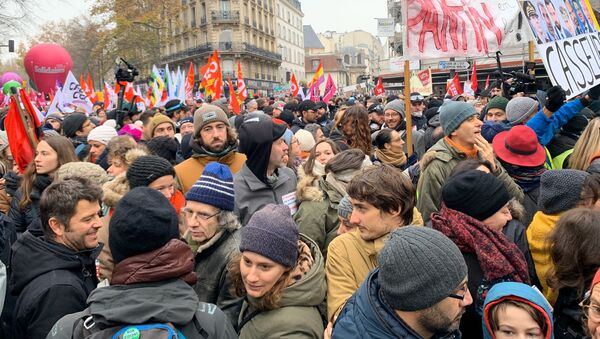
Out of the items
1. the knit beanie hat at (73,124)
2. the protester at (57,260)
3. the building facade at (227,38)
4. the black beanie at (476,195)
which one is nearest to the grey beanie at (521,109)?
the black beanie at (476,195)

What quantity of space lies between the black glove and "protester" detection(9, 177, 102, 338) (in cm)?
386

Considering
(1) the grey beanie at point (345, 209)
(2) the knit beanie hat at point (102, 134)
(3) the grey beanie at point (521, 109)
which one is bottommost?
(1) the grey beanie at point (345, 209)

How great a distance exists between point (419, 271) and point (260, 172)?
7.45 feet

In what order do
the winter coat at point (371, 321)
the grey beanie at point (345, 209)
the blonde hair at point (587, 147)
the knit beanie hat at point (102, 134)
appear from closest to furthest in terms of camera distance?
1. the winter coat at point (371, 321)
2. the grey beanie at point (345, 209)
3. the blonde hair at point (587, 147)
4. the knit beanie hat at point (102, 134)

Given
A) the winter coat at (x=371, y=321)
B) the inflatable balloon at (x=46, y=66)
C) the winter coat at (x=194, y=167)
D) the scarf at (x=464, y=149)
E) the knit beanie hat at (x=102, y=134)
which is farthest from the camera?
the inflatable balloon at (x=46, y=66)

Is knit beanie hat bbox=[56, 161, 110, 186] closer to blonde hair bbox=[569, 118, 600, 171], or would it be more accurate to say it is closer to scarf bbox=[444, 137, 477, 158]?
scarf bbox=[444, 137, 477, 158]

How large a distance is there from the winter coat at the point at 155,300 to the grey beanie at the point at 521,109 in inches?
167

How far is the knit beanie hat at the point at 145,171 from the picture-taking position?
3.66 meters

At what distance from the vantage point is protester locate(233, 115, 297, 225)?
386 centimetres

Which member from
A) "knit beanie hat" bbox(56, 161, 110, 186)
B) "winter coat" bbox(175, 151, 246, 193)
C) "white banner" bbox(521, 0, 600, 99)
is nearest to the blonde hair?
"white banner" bbox(521, 0, 600, 99)

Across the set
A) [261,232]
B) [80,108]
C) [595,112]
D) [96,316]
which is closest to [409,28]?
[595,112]

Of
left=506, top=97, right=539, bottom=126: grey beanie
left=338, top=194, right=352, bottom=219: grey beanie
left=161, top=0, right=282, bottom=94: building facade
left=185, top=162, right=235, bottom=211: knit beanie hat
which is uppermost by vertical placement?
left=161, top=0, right=282, bottom=94: building facade

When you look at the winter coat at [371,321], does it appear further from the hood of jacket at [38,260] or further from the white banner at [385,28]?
the white banner at [385,28]

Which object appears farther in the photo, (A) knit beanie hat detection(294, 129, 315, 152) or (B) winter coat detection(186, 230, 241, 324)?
(A) knit beanie hat detection(294, 129, 315, 152)
